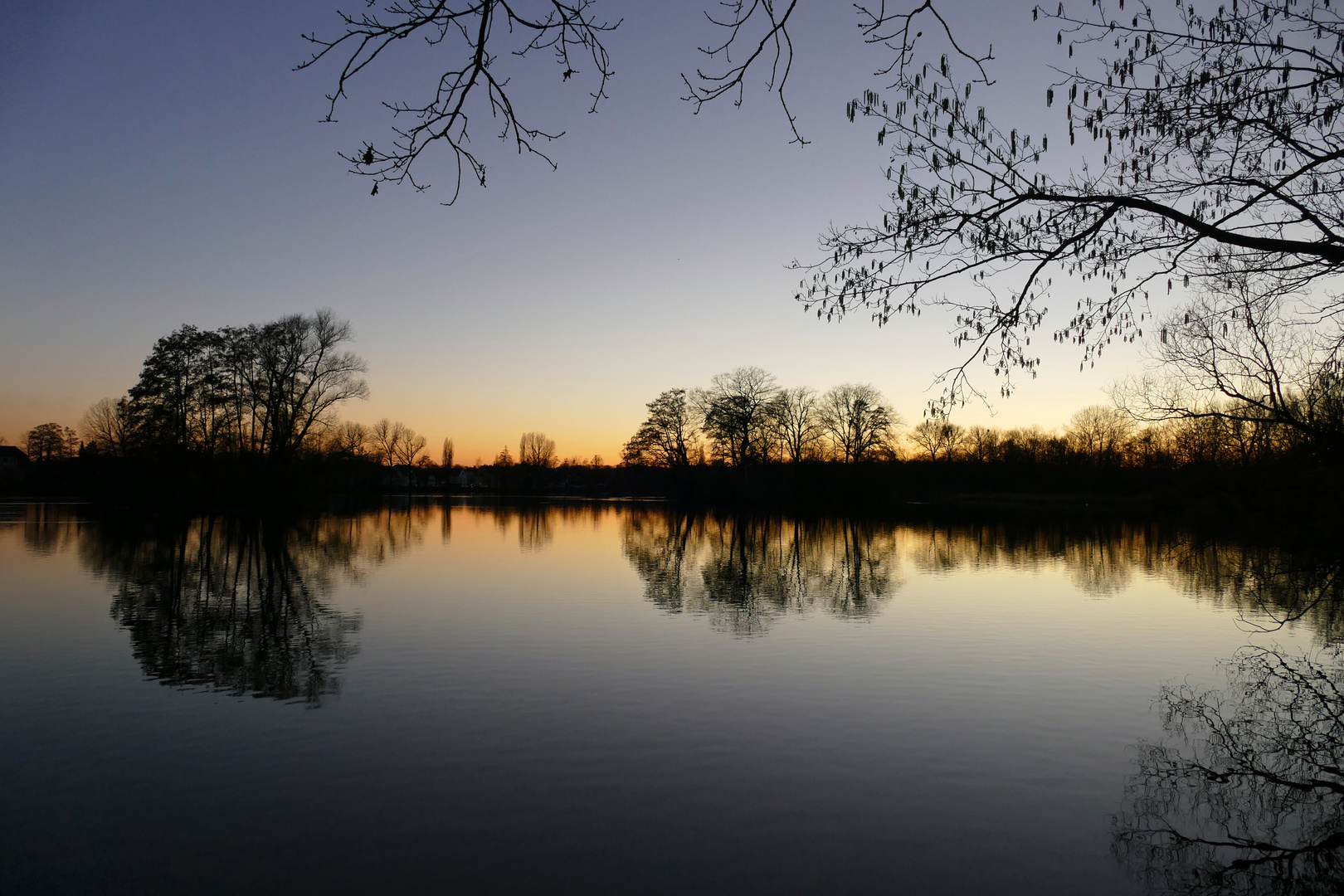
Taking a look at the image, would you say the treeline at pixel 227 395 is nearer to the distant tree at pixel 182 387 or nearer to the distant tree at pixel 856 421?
the distant tree at pixel 182 387

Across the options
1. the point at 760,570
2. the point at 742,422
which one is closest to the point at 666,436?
the point at 742,422

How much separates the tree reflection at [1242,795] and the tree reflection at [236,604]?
321 inches

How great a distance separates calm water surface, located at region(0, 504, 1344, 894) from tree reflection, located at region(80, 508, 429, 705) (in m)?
0.13

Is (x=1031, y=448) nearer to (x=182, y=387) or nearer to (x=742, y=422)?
(x=742, y=422)

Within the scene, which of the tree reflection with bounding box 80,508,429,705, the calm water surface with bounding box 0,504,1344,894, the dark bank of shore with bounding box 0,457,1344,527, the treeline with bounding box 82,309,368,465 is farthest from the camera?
the treeline with bounding box 82,309,368,465

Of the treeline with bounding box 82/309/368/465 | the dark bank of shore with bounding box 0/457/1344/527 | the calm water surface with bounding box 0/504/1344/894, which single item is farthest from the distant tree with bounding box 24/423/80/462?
the calm water surface with bounding box 0/504/1344/894

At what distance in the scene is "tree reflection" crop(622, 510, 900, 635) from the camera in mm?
16531

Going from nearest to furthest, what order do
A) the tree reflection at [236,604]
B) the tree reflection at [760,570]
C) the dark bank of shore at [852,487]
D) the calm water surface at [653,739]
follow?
1. the calm water surface at [653,739]
2. the tree reflection at [236,604]
3. the tree reflection at [760,570]
4. the dark bank of shore at [852,487]

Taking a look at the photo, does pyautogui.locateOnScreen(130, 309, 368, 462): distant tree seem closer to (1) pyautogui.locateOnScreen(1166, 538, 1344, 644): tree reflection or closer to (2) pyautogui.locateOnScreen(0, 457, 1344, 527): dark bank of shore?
(2) pyautogui.locateOnScreen(0, 457, 1344, 527): dark bank of shore

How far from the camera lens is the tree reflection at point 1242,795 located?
560 centimetres

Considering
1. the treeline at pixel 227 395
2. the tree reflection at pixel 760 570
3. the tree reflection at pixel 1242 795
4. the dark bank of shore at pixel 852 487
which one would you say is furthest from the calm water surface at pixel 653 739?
the treeline at pixel 227 395

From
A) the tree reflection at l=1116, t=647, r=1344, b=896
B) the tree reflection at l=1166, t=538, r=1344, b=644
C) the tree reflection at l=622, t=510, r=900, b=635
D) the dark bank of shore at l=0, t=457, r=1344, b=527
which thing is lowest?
the tree reflection at l=1116, t=647, r=1344, b=896

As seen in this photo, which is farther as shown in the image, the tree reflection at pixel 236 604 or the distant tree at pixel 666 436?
the distant tree at pixel 666 436

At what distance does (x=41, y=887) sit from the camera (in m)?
5.11
